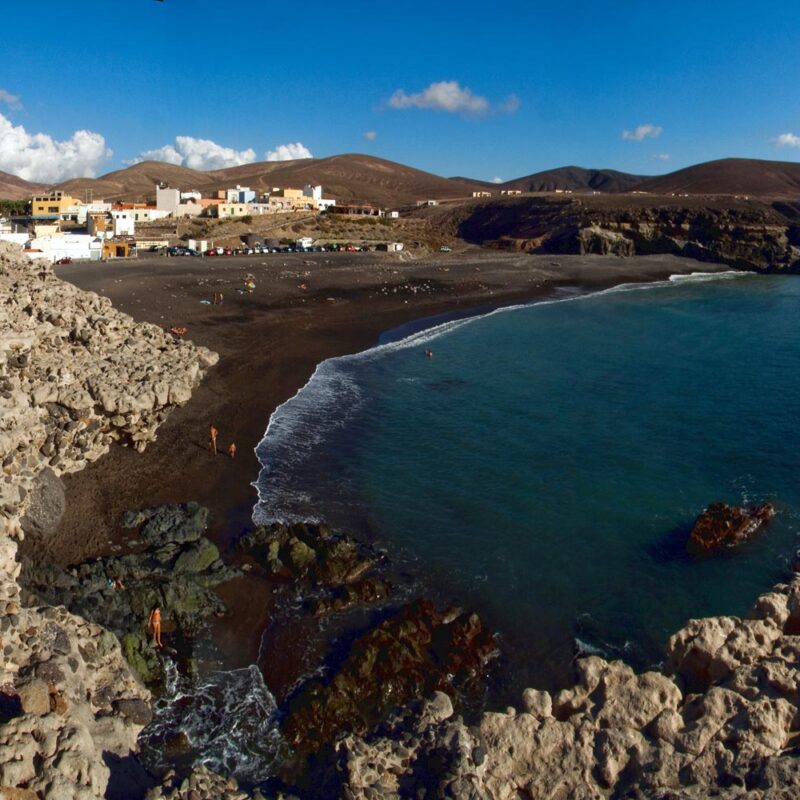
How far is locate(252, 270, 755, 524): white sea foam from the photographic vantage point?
805 inches

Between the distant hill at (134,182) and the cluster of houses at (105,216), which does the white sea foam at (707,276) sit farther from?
the distant hill at (134,182)

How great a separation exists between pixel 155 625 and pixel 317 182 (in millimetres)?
149082

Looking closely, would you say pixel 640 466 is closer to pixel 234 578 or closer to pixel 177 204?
pixel 234 578

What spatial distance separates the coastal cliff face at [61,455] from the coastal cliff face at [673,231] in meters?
70.3

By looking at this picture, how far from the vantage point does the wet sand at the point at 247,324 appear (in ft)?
62.6

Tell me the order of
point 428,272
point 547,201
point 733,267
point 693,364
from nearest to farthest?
1. point 693,364
2. point 428,272
3. point 733,267
4. point 547,201

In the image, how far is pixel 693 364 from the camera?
126ft

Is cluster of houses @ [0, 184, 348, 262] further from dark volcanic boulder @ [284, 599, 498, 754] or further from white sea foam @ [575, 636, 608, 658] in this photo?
white sea foam @ [575, 636, 608, 658]

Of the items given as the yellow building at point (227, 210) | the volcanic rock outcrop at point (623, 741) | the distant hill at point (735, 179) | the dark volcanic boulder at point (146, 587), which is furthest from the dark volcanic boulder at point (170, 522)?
the distant hill at point (735, 179)

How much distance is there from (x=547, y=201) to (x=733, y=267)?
30.3 m

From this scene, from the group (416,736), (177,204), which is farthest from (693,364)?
(177,204)

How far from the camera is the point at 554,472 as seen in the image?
23266 millimetres

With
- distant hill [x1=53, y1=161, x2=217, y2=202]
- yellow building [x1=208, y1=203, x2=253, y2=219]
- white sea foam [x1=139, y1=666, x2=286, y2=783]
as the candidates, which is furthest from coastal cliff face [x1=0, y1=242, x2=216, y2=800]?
distant hill [x1=53, y1=161, x2=217, y2=202]

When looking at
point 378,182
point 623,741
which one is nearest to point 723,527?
point 623,741
